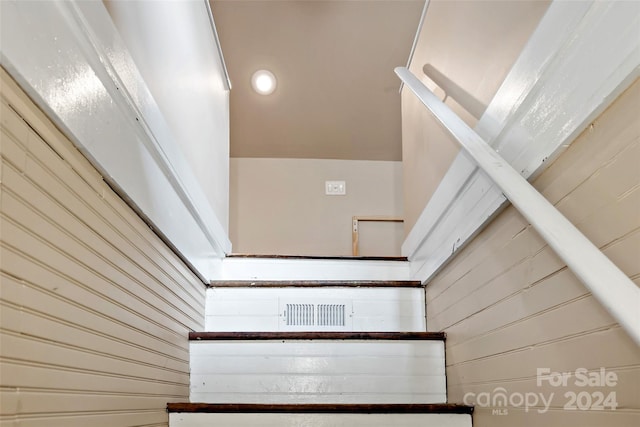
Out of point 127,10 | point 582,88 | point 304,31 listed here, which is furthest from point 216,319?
point 304,31

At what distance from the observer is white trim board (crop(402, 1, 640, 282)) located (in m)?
0.77

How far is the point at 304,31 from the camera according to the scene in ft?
11.2

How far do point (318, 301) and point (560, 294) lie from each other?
1129mm

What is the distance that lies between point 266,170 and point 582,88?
330 cm

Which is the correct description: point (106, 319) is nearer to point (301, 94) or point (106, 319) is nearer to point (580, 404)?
point (580, 404)

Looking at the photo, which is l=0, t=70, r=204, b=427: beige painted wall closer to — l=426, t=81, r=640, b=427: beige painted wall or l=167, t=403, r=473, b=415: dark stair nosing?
l=167, t=403, r=473, b=415: dark stair nosing

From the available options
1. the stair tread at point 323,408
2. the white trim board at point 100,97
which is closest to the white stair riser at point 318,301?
the white trim board at point 100,97

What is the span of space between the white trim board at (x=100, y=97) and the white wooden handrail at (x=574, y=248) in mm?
744

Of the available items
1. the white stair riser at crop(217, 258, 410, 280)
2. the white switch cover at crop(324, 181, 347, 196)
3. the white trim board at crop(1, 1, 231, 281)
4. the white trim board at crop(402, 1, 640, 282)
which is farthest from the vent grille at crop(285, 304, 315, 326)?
the white switch cover at crop(324, 181, 347, 196)

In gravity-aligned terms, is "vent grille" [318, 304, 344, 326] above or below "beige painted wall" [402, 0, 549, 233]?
below

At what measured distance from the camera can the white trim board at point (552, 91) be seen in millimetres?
766

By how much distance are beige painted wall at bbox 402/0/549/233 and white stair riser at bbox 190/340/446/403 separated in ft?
2.21

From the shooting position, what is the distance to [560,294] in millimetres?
928

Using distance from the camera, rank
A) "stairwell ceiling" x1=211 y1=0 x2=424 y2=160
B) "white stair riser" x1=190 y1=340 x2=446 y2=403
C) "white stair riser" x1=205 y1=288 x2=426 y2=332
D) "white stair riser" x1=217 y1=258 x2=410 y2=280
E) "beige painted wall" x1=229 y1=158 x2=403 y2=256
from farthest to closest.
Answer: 1. "beige painted wall" x1=229 y1=158 x2=403 y2=256
2. "stairwell ceiling" x1=211 y1=0 x2=424 y2=160
3. "white stair riser" x1=217 y1=258 x2=410 y2=280
4. "white stair riser" x1=205 y1=288 x2=426 y2=332
5. "white stair riser" x1=190 y1=340 x2=446 y2=403
